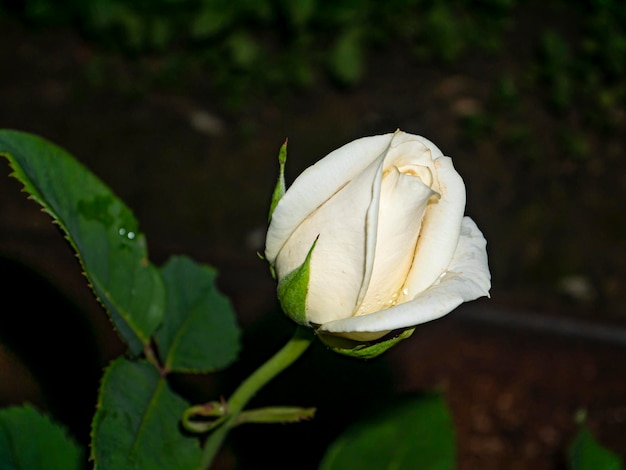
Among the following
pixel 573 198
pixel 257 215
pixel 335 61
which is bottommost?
pixel 573 198

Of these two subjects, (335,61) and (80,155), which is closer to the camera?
(80,155)

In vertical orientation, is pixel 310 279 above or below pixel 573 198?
above

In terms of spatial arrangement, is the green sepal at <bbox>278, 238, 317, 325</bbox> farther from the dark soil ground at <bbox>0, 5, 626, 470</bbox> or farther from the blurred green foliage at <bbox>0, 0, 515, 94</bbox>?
the blurred green foliage at <bbox>0, 0, 515, 94</bbox>

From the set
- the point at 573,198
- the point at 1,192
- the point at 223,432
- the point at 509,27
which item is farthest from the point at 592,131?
the point at 223,432

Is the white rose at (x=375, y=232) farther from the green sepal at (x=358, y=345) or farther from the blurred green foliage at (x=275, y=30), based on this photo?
the blurred green foliage at (x=275, y=30)

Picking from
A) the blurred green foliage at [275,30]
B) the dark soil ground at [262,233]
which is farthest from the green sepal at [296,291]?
the blurred green foliage at [275,30]

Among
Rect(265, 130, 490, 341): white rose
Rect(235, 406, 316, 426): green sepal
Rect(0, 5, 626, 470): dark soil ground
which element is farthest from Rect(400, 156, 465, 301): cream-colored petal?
Rect(0, 5, 626, 470): dark soil ground

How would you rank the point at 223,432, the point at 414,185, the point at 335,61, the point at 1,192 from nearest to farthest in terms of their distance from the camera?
the point at 414,185
the point at 223,432
the point at 1,192
the point at 335,61

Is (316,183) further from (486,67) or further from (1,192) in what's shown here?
(486,67)
